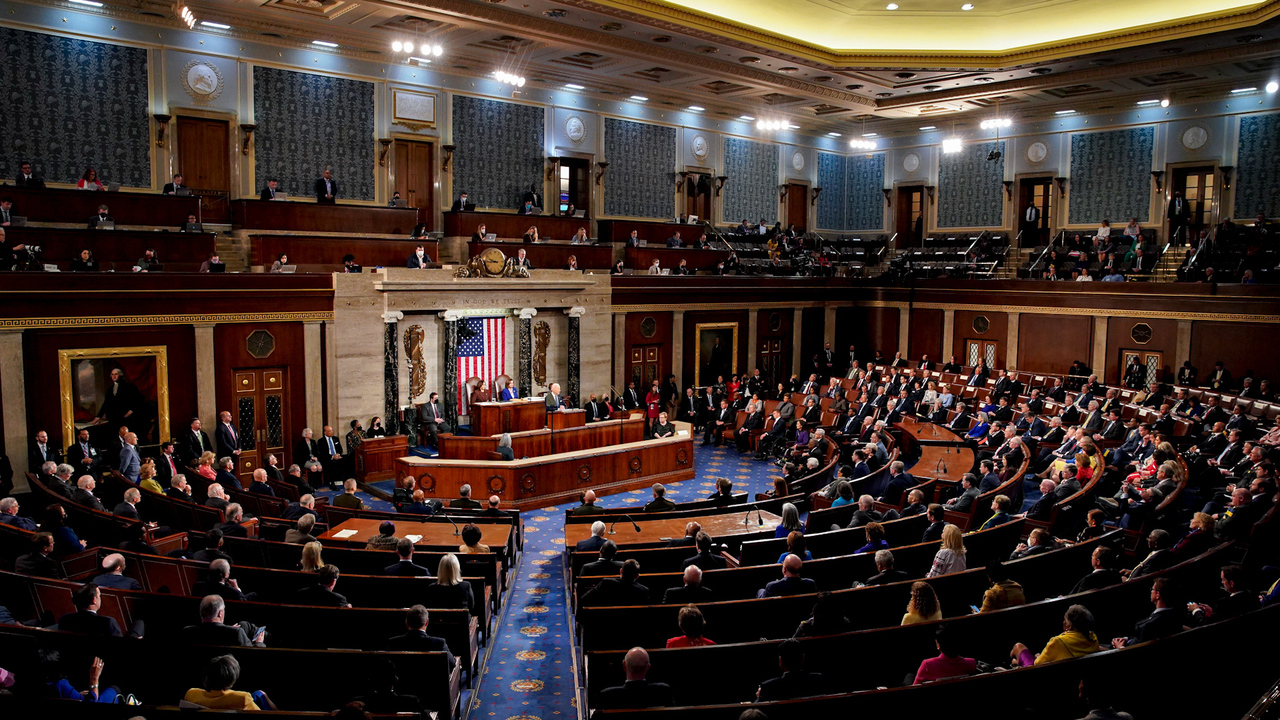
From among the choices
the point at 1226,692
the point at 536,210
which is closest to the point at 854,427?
the point at 536,210

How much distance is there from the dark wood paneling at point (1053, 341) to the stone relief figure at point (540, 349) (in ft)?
37.8

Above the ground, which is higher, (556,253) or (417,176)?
(417,176)

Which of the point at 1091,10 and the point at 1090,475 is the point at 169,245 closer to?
the point at 1090,475

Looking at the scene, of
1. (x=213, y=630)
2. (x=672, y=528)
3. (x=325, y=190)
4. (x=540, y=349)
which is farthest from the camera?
(x=540, y=349)

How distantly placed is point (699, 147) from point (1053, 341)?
10458 millimetres

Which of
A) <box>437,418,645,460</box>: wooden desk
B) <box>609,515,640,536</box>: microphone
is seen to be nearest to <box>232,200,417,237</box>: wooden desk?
<box>437,418,645,460</box>: wooden desk

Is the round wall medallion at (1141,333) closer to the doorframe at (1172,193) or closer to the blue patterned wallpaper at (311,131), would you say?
the doorframe at (1172,193)

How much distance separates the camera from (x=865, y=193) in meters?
27.2

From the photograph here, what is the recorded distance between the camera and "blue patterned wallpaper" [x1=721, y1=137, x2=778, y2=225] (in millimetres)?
24328

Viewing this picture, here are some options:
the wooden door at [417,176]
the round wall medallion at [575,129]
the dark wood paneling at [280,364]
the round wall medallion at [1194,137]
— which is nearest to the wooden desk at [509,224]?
the wooden door at [417,176]

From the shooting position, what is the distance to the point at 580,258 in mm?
18953

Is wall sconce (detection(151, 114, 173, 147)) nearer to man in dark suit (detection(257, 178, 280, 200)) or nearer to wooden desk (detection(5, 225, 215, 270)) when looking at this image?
man in dark suit (detection(257, 178, 280, 200))

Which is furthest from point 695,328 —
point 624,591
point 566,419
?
point 624,591

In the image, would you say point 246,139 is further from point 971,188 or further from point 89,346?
point 971,188
